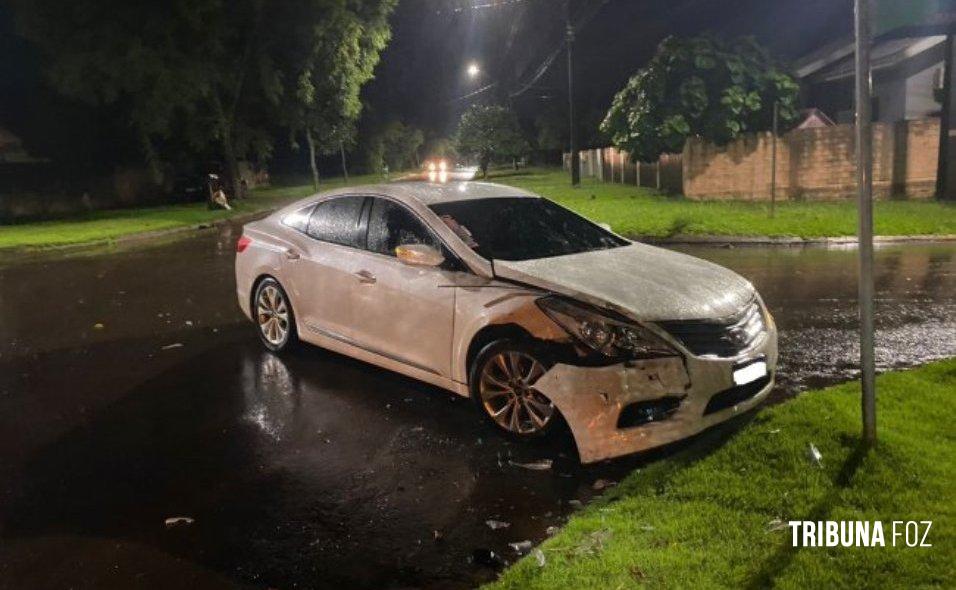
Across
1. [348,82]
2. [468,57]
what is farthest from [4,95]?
[468,57]

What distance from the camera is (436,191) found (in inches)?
245

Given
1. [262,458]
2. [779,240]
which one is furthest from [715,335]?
[779,240]

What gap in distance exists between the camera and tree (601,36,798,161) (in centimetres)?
1972

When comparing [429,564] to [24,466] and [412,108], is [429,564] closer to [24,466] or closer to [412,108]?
[24,466]

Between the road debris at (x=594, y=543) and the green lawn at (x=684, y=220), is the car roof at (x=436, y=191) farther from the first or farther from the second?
the green lawn at (x=684, y=220)

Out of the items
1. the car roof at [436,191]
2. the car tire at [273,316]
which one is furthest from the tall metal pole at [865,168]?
the car tire at [273,316]

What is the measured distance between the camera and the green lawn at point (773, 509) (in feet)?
10.4

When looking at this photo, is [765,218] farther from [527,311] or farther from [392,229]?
[527,311]

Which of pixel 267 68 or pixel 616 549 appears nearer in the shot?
pixel 616 549

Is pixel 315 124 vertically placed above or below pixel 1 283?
above

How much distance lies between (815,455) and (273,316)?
4.84 m

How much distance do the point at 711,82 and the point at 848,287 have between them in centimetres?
1212

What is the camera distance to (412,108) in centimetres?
6900
